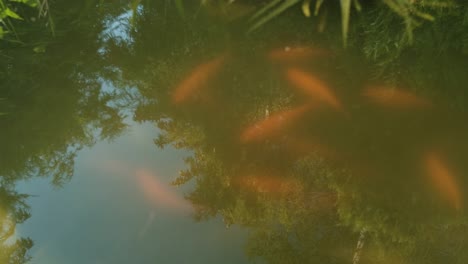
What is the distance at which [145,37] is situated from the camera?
3826 millimetres

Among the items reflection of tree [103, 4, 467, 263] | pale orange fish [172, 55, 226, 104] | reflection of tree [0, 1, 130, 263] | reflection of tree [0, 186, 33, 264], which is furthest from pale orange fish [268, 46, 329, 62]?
reflection of tree [0, 186, 33, 264]

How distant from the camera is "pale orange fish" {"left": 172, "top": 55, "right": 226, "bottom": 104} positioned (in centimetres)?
304

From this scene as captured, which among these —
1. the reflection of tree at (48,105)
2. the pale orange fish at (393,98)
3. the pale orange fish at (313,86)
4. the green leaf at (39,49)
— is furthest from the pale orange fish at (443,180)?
the green leaf at (39,49)

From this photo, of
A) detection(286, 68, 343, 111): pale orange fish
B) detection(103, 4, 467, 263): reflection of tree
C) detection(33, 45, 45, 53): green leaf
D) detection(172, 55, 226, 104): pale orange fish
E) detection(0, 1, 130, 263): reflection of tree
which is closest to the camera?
detection(103, 4, 467, 263): reflection of tree

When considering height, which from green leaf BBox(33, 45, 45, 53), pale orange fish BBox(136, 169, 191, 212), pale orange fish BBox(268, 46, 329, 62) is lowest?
pale orange fish BBox(136, 169, 191, 212)

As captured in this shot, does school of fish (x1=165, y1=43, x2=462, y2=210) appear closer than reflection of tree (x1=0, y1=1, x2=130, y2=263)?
Yes

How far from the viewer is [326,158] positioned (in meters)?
2.47

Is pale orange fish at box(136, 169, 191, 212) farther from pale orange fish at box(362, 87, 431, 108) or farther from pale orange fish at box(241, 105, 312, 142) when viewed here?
pale orange fish at box(362, 87, 431, 108)

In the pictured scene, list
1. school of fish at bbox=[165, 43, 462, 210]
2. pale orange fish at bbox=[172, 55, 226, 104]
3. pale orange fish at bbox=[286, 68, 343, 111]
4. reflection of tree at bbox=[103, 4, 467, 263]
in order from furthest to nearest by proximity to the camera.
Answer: pale orange fish at bbox=[172, 55, 226, 104] < pale orange fish at bbox=[286, 68, 343, 111] < school of fish at bbox=[165, 43, 462, 210] < reflection of tree at bbox=[103, 4, 467, 263]

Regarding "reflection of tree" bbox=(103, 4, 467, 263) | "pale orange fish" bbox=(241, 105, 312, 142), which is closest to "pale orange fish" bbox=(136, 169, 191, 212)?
"reflection of tree" bbox=(103, 4, 467, 263)

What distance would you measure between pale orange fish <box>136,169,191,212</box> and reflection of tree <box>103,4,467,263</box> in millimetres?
101

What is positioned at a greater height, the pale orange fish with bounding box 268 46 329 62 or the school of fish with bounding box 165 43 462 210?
the pale orange fish with bounding box 268 46 329 62

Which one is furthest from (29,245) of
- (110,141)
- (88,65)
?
(88,65)

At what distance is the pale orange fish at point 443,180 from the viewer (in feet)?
7.11
